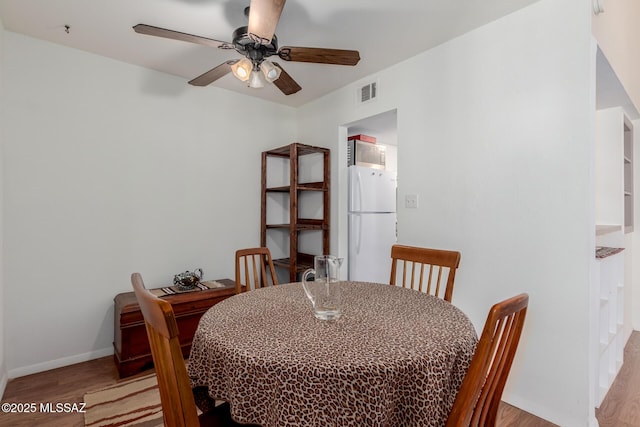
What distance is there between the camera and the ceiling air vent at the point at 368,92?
2.92 metres

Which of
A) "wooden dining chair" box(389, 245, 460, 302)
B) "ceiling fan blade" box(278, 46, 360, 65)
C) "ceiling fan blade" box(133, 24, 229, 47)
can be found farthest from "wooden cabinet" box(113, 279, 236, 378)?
"ceiling fan blade" box(278, 46, 360, 65)

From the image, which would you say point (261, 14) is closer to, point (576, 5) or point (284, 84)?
point (284, 84)

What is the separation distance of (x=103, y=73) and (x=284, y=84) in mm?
1616

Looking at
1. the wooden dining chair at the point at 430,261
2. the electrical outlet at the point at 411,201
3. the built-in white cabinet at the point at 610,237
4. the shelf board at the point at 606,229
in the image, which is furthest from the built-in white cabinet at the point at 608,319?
the electrical outlet at the point at 411,201

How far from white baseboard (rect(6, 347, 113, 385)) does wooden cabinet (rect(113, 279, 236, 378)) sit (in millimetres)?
150

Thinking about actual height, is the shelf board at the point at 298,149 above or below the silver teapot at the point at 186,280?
above

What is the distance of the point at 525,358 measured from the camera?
1.96 meters

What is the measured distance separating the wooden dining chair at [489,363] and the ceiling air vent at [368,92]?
243 centimetres

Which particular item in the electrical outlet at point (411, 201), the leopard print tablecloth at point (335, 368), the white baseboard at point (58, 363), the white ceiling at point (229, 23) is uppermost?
the white ceiling at point (229, 23)

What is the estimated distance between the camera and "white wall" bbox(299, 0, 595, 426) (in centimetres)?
176

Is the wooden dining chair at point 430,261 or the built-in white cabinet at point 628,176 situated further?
the built-in white cabinet at point 628,176

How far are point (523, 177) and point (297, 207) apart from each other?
7.04 ft

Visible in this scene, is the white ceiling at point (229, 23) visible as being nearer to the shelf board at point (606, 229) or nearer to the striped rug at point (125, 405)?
the shelf board at point (606, 229)

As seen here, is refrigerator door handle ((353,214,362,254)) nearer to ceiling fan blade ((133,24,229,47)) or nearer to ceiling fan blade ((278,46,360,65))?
ceiling fan blade ((278,46,360,65))
